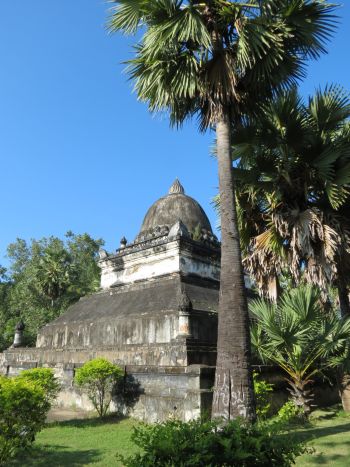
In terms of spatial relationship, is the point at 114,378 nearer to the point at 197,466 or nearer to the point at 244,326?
the point at 244,326

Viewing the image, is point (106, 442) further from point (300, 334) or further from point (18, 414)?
point (300, 334)

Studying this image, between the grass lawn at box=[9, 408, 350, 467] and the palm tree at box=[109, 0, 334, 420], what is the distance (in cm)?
284

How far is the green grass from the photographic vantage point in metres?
6.07

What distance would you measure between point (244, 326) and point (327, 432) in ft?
10.0

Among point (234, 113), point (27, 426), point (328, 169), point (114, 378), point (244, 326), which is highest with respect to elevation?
point (234, 113)

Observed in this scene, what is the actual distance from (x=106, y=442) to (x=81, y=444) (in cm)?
45

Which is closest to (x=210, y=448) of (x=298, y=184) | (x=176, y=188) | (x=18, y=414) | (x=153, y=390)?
(x=18, y=414)

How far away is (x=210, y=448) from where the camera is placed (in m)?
3.40

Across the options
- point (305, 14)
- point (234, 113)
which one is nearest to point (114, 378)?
point (234, 113)

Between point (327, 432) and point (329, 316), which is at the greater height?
point (329, 316)

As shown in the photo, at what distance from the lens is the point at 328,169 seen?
8453 mm

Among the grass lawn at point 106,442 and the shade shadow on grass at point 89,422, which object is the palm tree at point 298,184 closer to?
the grass lawn at point 106,442

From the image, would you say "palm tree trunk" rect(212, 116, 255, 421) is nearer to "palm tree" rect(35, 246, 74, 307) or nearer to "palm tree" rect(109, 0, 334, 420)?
"palm tree" rect(109, 0, 334, 420)

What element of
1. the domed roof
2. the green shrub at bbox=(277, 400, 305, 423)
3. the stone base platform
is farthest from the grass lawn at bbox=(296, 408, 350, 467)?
the domed roof
